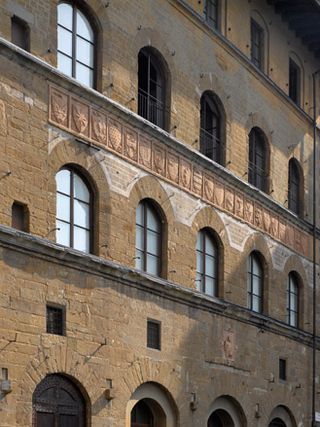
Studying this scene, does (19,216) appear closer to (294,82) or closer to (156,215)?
(156,215)

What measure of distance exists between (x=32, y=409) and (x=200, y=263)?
712 centimetres

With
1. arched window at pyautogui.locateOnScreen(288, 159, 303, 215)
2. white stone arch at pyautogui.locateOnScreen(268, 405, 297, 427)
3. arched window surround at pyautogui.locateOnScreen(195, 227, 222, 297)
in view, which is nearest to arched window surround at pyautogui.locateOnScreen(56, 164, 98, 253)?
arched window surround at pyautogui.locateOnScreen(195, 227, 222, 297)

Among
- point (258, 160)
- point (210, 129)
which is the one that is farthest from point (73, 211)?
point (258, 160)

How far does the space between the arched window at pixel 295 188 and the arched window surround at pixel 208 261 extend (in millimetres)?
5313

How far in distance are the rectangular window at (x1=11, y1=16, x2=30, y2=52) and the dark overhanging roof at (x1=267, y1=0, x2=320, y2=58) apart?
11.5 meters

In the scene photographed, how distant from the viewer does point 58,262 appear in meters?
19.5

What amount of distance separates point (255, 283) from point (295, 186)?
4416 millimetres

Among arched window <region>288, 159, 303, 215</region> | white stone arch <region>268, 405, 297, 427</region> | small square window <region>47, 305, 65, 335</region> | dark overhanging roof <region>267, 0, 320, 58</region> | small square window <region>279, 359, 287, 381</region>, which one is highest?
dark overhanging roof <region>267, 0, 320, 58</region>

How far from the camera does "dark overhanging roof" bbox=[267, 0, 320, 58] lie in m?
29.9

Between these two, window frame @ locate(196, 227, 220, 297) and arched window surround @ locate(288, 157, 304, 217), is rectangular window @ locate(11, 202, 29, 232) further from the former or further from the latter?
arched window surround @ locate(288, 157, 304, 217)

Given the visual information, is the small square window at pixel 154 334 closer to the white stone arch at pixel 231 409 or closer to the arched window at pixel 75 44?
the white stone arch at pixel 231 409

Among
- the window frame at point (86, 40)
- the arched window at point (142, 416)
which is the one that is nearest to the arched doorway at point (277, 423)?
the arched window at point (142, 416)

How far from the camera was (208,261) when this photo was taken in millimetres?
25312

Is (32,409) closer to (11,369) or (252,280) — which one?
(11,369)
